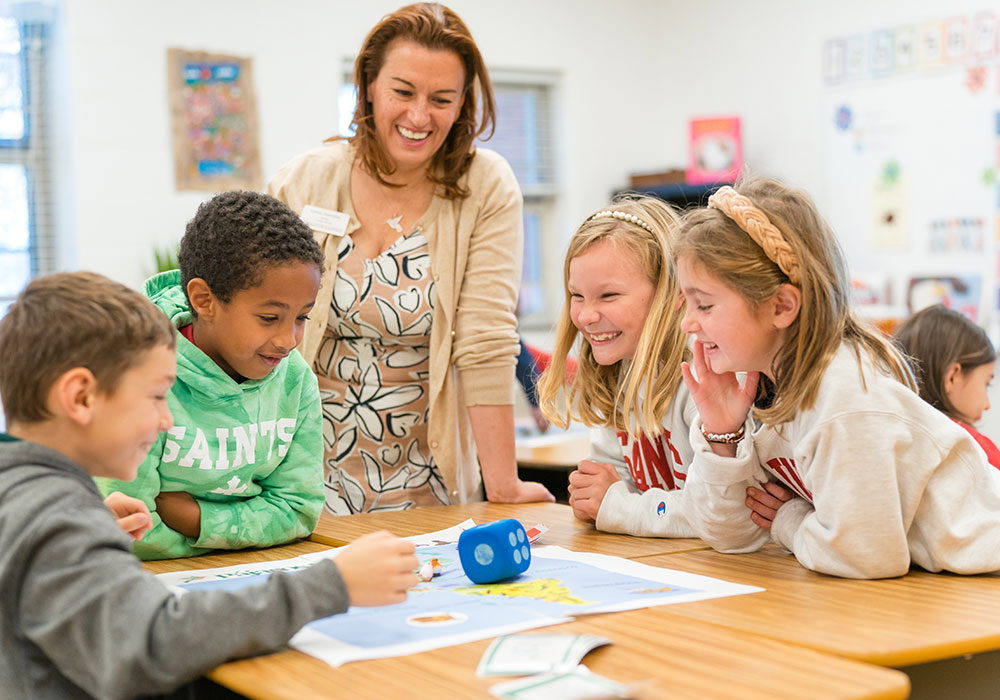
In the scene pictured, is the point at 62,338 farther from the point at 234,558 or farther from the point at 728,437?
the point at 728,437

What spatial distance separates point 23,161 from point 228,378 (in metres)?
3.53

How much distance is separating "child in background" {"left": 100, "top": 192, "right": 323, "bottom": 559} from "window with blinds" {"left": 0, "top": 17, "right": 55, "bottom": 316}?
332 cm

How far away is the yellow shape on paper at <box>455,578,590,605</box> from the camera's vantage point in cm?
133

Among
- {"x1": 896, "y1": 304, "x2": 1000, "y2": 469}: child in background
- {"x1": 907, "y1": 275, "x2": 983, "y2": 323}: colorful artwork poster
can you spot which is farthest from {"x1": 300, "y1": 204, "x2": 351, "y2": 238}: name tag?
{"x1": 907, "y1": 275, "x2": 983, "y2": 323}: colorful artwork poster

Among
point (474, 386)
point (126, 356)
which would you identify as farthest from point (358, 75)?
point (126, 356)

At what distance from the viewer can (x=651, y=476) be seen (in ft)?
6.42

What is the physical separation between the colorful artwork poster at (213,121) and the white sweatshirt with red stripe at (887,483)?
13.0 ft

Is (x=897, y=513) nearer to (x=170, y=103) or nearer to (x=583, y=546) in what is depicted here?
(x=583, y=546)

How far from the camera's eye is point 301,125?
5195mm

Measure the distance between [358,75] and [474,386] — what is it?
68 cm

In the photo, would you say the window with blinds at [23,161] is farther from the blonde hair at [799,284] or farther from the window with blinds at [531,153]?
the blonde hair at [799,284]

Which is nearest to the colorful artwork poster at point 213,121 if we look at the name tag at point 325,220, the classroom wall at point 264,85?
the classroom wall at point 264,85

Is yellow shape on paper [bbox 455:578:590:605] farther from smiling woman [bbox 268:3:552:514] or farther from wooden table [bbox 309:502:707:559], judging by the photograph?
smiling woman [bbox 268:3:552:514]

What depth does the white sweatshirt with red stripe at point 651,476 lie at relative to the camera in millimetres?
1789
